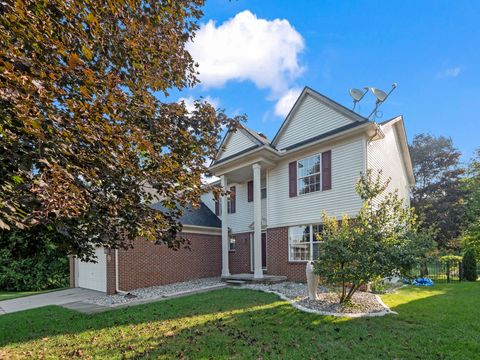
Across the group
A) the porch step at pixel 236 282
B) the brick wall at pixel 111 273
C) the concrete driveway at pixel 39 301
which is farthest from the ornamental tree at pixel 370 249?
the concrete driveway at pixel 39 301

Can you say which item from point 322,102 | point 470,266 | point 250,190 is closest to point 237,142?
point 250,190

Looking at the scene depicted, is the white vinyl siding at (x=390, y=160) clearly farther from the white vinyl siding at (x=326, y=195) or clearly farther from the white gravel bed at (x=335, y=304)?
the white gravel bed at (x=335, y=304)

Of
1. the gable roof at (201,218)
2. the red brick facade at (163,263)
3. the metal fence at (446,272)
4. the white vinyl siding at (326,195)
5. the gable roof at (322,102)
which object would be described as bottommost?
the metal fence at (446,272)

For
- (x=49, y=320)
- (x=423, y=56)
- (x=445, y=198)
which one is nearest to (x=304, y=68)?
(x=423, y=56)

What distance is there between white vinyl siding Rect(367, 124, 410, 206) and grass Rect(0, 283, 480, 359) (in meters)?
5.48

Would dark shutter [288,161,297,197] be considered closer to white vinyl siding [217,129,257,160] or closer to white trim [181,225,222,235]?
white vinyl siding [217,129,257,160]

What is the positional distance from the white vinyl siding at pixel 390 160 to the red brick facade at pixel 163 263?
803cm

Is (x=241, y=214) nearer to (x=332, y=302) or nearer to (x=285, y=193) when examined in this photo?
(x=285, y=193)

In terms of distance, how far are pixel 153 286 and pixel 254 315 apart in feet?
25.4

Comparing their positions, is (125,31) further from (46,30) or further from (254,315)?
(254,315)

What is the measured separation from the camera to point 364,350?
16.8ft

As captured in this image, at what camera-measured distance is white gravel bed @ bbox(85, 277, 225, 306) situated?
36.0 ft

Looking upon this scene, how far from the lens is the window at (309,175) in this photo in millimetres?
12969

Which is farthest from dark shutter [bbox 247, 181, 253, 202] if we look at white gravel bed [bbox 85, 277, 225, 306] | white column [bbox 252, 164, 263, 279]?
white gravel bed [bbox 85, 277, 225, 306]
